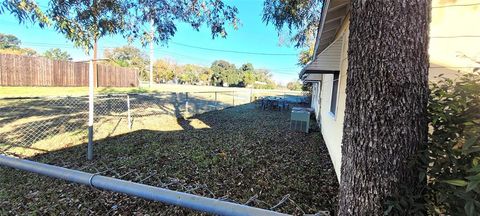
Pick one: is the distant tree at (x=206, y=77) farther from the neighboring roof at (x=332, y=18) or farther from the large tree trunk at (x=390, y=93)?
the large tree trunk at (x=390, y=93)

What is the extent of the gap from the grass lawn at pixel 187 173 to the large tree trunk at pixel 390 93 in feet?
3.54

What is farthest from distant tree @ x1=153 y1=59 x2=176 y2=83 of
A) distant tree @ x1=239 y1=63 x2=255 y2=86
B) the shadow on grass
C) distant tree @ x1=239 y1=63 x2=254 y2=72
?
the shadow on grass

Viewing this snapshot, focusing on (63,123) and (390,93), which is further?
(63,123)

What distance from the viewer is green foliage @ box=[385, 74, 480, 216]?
1.31 metres

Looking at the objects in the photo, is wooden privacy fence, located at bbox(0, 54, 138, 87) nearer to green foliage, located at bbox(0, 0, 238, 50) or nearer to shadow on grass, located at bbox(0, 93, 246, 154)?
shadow on grass, located at bbox(0, 93, 246, 154)

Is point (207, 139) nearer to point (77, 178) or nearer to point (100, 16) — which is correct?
point (100, 16)

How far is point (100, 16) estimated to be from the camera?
508 centimetres

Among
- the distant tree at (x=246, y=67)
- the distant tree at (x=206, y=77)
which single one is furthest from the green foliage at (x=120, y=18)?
the distant tree at (x=246, y=67)

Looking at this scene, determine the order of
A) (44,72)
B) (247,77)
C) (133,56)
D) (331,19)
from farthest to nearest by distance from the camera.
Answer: (247,77)
(133,56)
(44,72)
(331,19)

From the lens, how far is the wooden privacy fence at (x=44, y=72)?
18.7 meters

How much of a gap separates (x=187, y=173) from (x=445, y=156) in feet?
13.0

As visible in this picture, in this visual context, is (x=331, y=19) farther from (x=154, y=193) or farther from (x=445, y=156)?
(x=154, y=193)

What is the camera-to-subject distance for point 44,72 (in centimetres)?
2175

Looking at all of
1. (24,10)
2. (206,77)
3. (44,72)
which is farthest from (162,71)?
(24,10)
